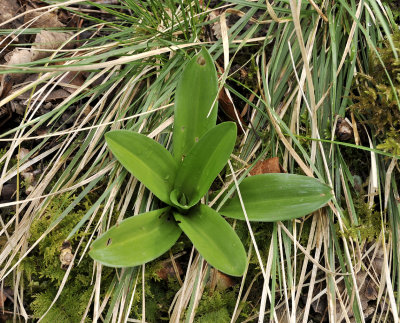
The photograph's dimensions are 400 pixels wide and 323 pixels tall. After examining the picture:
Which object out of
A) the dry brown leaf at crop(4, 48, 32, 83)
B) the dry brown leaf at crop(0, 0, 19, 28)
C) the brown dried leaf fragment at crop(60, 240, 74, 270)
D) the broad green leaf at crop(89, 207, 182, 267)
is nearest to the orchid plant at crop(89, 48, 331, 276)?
the broad green leaf at crop(89, 207, 182, 267)

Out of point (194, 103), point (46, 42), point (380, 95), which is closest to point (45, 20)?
point (46, 42)

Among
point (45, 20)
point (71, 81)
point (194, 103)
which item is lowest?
point (194, 103)

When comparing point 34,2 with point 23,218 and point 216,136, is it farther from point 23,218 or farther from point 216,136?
point 216,136

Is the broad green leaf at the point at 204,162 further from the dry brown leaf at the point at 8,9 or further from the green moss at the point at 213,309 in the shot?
the dry brown leaf at the point at 8,9

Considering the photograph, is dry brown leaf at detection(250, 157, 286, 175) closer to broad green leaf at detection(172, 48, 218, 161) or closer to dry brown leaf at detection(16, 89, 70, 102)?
broad green leaf at detection(172, 48, 218, 161)

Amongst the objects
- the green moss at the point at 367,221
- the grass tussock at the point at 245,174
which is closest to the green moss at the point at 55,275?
the grass tussock at the point at 245,174

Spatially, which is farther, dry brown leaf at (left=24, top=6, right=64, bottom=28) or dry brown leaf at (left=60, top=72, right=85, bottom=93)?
dry brown leaf at (left=24, top=6, right=64, bottom=28)

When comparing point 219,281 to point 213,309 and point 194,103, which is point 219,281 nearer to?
point 213,309
